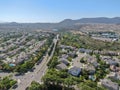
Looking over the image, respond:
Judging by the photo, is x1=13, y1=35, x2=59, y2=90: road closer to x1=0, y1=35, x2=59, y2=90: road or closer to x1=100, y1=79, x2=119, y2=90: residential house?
x1=0, y1=35, x2=59, y2=90: road

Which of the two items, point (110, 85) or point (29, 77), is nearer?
point (110, 85)

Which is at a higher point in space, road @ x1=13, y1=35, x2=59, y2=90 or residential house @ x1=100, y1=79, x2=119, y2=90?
residential house @ x1=100, y1=79, x2=119, y2=90

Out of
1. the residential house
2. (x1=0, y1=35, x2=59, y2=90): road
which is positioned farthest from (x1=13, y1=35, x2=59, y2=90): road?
the residential house

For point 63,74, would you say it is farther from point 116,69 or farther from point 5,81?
point 116,69

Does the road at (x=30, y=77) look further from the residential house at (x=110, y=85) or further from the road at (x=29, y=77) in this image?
the residential house at (x=110, y=85)

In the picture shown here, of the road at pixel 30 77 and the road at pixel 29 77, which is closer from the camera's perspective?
the road at pixel 30 77

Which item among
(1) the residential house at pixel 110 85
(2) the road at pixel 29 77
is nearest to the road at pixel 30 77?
(2) the road at pixel 29 77

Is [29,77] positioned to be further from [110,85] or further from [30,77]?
[110,85]

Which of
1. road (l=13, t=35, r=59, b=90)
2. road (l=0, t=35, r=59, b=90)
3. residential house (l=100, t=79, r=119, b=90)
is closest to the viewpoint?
residential house (l=100, t=79, r=119, b=90)

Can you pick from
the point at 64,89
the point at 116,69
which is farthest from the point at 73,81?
the point at 116,69

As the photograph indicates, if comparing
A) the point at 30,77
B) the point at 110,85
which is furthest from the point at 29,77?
the point at 110,85

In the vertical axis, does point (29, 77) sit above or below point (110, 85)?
below

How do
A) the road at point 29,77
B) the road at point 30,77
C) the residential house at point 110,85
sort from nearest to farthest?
the residential house at point 110,85, the road at point 30,77, the road at point 29,77
